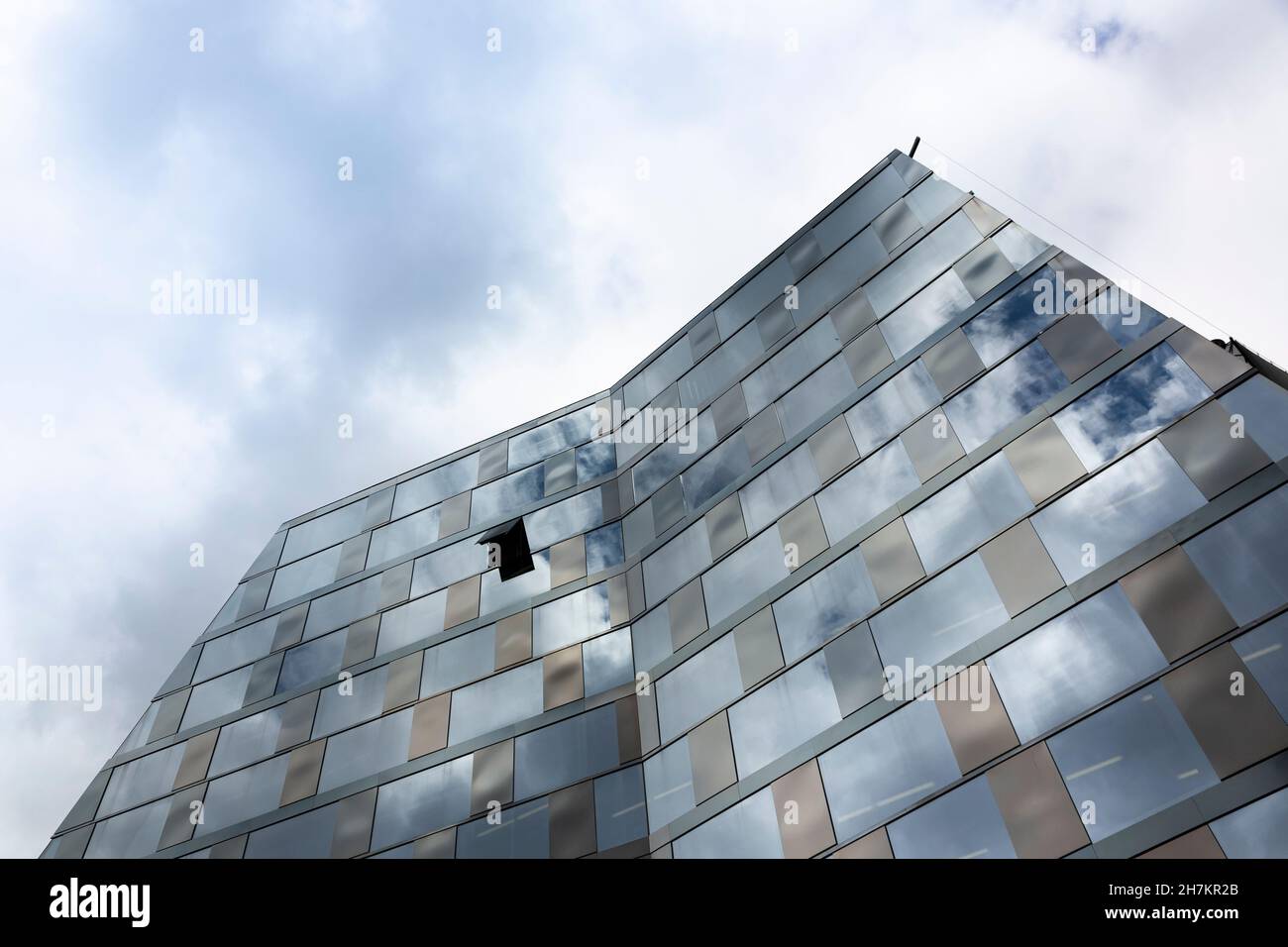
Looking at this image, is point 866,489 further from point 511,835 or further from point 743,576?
point 511,835

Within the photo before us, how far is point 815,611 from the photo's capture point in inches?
835

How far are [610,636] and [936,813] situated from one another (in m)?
11.8

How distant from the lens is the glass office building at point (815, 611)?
15203 millimetres

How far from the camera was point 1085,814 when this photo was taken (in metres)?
14.4

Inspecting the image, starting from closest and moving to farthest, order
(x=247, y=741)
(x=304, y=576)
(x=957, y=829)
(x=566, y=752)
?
(x=957, y=829)
(x=566, y=752)
(x=247, y=741)
(x=304, y=576)

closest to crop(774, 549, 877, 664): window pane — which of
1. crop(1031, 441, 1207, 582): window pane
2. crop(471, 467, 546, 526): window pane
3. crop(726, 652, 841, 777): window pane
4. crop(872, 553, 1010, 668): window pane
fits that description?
crop(726, 652, 841, 777): window pane

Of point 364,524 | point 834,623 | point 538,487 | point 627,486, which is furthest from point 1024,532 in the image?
point 364,524

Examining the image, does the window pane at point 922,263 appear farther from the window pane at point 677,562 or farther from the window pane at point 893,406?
the window pane at point 677,562

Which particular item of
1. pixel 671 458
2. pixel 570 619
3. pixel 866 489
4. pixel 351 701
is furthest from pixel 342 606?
pixel 866 489

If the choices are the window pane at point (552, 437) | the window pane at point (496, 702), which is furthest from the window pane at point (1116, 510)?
the window pane at point (552, 437)

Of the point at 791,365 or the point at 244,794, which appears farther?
the point at 791,365

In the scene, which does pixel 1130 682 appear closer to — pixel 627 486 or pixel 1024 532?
pixel 1024 532

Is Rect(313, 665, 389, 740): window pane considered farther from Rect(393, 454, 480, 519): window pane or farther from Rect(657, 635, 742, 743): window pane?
Rect(657, 635, 742, 743): window pane

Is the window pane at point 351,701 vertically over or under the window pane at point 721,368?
under
